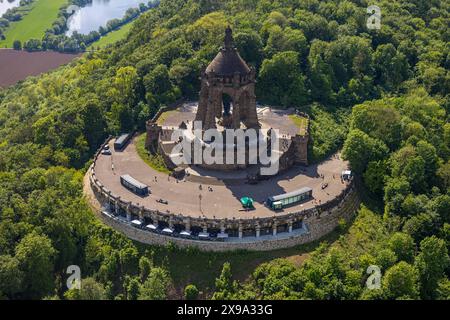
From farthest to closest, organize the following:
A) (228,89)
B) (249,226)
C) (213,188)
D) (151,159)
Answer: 1. (151,159)
2. (228,89)
3. (213,188)
4. (249,226)

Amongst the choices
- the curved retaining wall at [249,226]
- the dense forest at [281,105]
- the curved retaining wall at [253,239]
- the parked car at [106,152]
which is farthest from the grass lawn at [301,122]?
the parked car at [106,152]

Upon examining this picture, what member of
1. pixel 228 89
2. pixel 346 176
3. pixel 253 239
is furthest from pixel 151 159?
pixel 346 176

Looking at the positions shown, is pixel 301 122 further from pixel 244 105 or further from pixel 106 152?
pixel 106 152

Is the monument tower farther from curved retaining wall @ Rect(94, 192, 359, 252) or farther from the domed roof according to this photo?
curved retaining wall @ Rect(94, 192, 359, 252)

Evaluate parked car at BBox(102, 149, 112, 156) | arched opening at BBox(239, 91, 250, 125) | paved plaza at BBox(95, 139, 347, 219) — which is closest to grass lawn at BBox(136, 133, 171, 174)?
paved plaza at BBox(95, 139, 347, 219)

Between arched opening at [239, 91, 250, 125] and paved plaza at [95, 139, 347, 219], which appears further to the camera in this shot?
arched opening at [239, 91, 250, 125]

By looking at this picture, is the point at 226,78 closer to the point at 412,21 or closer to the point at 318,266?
the point at 318,266

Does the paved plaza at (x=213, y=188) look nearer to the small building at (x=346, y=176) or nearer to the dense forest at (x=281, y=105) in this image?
the small building at (x=346, y=176)

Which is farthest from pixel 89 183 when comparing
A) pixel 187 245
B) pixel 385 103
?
pixel 385 103
